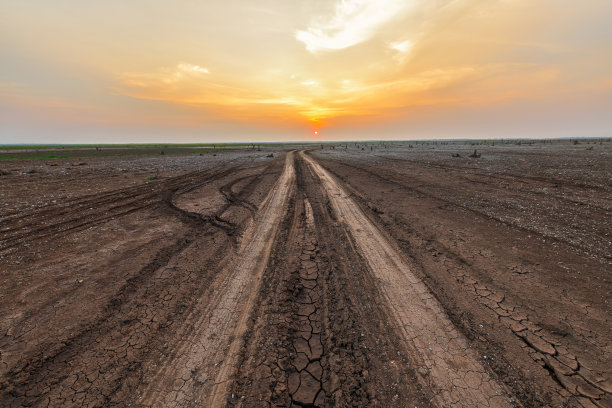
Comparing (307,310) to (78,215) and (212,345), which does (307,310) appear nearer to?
(212,345)

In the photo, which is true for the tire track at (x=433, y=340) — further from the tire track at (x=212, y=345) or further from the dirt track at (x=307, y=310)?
the tire track at (x=212, y=345)

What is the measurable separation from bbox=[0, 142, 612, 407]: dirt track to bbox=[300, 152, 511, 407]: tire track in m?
0.02

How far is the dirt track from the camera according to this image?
9.48ft

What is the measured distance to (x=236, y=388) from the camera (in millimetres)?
2863

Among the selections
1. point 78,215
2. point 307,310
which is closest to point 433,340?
point 307,310

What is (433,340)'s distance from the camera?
11.8ft

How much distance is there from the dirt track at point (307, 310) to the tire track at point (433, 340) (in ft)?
0.07

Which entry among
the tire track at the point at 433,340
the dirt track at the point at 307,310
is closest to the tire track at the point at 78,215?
the dirt track at the point at 307,310

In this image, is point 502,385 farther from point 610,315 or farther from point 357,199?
point 357,199

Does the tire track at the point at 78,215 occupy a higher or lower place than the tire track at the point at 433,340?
higher

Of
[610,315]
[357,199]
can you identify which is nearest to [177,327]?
[610,315]

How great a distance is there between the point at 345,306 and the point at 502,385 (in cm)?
233

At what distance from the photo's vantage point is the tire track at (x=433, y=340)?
2.82 meters

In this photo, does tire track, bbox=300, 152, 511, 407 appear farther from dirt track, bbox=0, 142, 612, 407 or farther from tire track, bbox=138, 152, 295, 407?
tire track, bbox=138, 152, 295, 407
